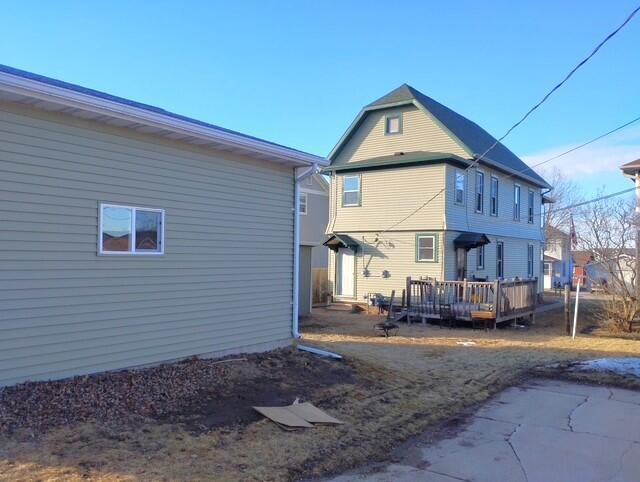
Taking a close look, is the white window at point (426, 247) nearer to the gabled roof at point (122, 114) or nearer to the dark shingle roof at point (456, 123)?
the dark shingle roof at point (456, 123)

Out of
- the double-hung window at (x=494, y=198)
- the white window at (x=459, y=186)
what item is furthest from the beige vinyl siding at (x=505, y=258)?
the white window at (x=459, y=186)

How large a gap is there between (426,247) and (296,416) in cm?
1487

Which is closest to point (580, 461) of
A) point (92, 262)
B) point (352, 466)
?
point (352, 466)

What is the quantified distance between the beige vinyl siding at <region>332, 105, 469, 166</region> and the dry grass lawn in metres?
10.5

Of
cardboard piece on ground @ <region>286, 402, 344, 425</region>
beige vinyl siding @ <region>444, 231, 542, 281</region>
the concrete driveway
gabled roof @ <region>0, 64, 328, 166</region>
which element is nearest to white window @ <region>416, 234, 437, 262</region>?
beige vinyl siding @ <region>444, 231, 542, 281</region>

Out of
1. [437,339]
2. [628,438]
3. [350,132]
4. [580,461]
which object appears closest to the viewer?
[580,461]

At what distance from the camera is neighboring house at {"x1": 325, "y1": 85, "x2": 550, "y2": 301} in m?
20.3

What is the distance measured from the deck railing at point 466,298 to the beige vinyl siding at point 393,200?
122 inches

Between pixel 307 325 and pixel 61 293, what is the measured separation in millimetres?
10310

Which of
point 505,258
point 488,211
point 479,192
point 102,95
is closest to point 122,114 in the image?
point 102,95

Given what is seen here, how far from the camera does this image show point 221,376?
303 inches

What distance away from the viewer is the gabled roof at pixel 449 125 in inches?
826

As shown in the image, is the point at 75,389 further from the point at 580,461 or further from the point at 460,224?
the point at 460,224

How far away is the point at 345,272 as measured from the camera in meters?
22.7
